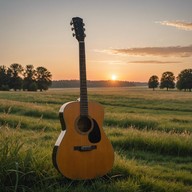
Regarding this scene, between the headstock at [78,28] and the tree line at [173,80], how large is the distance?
11959cm

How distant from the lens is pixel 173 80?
14888cm

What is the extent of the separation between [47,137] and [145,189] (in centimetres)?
696

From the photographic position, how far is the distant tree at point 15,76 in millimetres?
112062

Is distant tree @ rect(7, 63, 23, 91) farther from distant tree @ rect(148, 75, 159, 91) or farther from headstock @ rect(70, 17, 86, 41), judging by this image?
headstock @ rect(70, 17, 86, 41)

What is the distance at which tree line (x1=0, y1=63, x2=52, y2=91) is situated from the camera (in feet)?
368

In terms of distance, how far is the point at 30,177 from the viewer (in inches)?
252

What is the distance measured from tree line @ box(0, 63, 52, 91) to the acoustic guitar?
10583cm

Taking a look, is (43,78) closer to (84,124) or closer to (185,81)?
(185,81)

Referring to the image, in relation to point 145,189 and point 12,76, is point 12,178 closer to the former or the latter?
point 145,189

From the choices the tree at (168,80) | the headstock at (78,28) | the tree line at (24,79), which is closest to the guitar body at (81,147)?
the headstock at (78,28)

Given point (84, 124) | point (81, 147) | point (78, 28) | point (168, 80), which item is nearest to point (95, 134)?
point (84, 124)

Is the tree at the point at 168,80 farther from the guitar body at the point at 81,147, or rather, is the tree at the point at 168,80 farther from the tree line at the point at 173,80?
the guitar body at the point at 81,147

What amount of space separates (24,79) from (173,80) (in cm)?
6180

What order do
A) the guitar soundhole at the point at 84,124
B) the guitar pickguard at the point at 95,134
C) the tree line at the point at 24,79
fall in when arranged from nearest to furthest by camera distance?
the guitar soundhole at the point at 84,124 → the guitar pickguard at the point at 95,134 → the tree line at the point at 24,79
